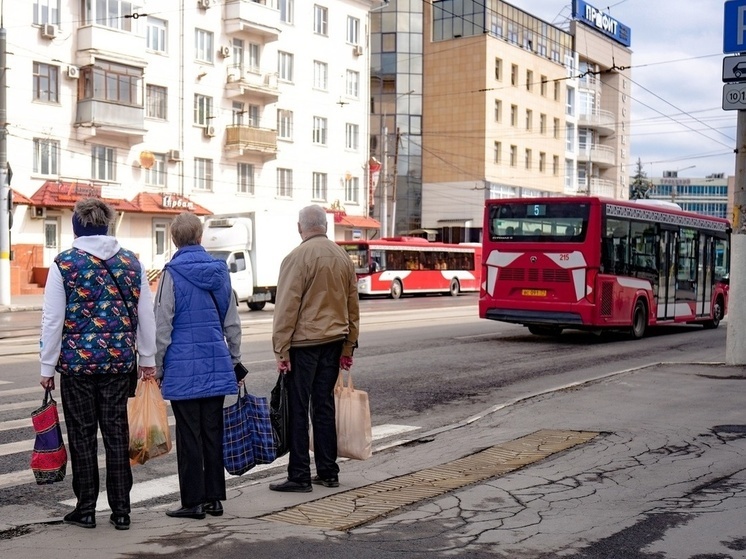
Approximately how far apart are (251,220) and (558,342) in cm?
1596

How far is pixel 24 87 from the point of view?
36562 mm

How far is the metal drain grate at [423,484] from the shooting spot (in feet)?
18.8

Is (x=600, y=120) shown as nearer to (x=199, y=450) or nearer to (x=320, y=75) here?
(x=320, y=75)

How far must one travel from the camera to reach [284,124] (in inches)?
1934

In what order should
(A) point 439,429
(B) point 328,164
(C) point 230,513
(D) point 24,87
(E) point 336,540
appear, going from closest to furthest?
(E) point 336,540, (C) point 230,513, (A) point 439,429, (D) point 24,87, (B) point 328,164

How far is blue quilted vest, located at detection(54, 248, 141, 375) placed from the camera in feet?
17.0

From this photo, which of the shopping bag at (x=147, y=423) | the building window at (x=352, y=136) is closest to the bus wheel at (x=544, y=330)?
the shopping bag at (x=147, y=423)

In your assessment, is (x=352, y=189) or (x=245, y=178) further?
(x=352, y=189)

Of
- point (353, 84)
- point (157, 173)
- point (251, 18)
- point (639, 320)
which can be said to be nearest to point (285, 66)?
point (251, 18)

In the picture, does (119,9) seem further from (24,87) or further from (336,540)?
(336,540)

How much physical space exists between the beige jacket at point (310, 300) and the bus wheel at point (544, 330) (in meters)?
15.2

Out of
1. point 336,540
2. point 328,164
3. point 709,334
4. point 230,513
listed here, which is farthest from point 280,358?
point 328,164

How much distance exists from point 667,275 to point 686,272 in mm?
1294

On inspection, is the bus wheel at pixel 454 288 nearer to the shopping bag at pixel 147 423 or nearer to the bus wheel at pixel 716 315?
the bus wheel at pixel 716 315
